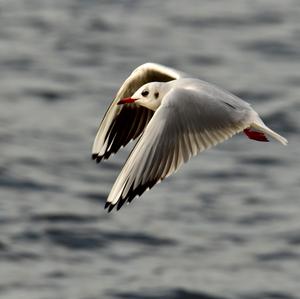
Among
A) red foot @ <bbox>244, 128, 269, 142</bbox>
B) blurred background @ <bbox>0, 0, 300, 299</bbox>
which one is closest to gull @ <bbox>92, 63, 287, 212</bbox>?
red foot @ <bbox>244, 128, 269, 142</bbox>

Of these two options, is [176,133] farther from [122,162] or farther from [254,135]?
[122,162]

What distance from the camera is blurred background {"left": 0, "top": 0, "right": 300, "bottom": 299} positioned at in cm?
1463

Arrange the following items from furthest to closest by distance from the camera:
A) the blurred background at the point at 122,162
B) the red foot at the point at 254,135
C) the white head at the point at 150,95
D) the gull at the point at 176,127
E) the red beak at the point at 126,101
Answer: the blurred background at the point at 122,162 < the red foot at the point at 254,135 < the red beak at the point at 126,101 < the white head at the point at 150,95 < the gull at the point at 176,127

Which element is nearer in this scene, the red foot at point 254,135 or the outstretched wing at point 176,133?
the outstretched wing at point 176,133

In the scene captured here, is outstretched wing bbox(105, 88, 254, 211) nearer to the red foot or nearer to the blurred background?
the red foot

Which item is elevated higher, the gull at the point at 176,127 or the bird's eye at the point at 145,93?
the bird's eye at the point at 145,93

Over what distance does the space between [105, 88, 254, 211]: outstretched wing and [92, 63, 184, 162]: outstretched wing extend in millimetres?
931

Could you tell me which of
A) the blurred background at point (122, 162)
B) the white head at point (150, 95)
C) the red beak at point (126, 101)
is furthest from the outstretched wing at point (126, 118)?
the blurred background at point (122, 162)

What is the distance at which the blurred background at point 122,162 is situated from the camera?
48.0 ft

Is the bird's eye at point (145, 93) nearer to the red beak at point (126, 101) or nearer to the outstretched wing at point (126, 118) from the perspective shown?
the red beak at point (126, 101)

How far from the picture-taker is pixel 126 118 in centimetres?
1071

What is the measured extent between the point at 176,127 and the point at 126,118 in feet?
4.33

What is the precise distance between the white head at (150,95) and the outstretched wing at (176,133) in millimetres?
184

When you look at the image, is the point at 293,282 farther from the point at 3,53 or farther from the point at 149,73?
the point at 3,53
